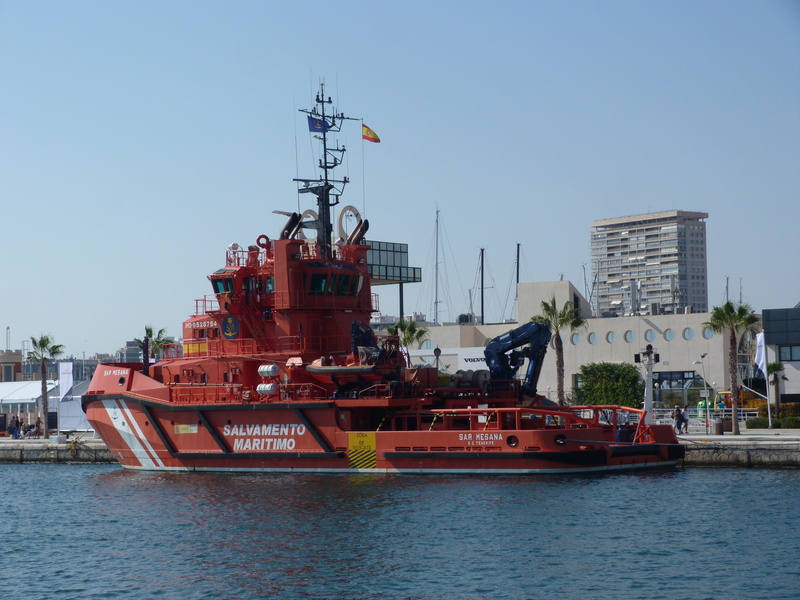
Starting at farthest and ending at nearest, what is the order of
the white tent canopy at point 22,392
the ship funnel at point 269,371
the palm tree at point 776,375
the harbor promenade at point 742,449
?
the white tent canopy at point 22,392 < the palm tree at point 776,375 < the ship funnel at point 269,371 < the harbor promenade at point 742,449

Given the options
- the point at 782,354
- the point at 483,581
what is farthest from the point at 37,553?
the point at 782,354

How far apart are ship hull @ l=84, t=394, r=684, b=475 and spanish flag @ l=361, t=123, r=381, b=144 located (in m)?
14.7

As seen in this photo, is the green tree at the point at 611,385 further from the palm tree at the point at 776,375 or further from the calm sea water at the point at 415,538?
the calm sea water at the point at 415,538

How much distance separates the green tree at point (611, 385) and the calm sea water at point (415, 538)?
820 inches

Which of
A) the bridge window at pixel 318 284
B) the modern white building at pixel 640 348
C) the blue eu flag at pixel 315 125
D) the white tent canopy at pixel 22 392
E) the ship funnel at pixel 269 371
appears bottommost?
the white tent canopy at pixel 22 392

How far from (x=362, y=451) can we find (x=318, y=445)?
1750 millimetres

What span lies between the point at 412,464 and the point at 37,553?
530 inches

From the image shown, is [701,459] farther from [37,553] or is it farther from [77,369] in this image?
[77,369]

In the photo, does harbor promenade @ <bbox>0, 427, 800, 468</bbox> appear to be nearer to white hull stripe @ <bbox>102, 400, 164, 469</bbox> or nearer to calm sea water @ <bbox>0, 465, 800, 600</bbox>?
calm sea water @ <bbox>0, 465, 800, 600</bbox>

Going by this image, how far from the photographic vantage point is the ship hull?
34.5 m

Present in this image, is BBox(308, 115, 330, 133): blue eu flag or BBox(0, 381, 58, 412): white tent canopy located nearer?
BBox(308, 115, 330, 133): blue eu flag

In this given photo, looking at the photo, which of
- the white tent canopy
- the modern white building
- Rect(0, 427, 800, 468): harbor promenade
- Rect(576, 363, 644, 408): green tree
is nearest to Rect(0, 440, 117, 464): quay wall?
Rect(0, 427, 800, 468): harbor promenade

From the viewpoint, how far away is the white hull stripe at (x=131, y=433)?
1585 inches

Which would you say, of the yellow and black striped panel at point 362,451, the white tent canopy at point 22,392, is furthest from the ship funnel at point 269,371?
the white tent canopy at point 22,392
